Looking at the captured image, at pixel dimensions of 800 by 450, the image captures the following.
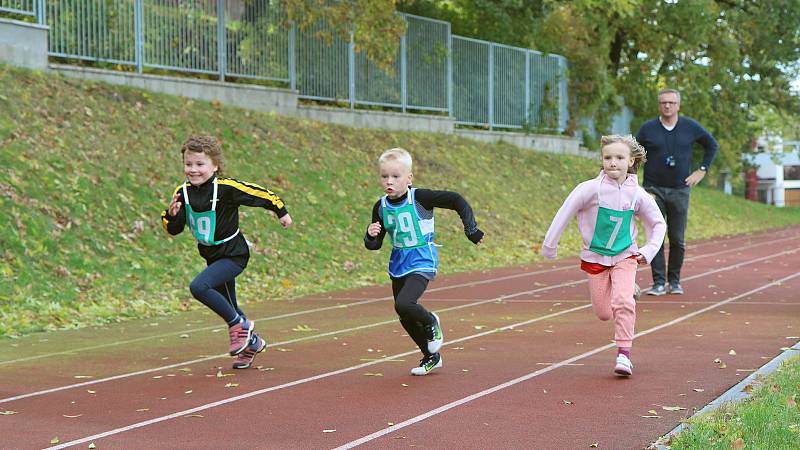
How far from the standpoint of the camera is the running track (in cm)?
647

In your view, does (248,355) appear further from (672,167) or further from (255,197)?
(672,167)

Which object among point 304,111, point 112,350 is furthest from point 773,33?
point 112,350

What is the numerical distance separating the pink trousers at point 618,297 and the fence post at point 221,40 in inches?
590

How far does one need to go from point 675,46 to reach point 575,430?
104ft

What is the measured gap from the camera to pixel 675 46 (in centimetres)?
3672

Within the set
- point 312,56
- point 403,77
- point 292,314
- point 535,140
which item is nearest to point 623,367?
point 292,314

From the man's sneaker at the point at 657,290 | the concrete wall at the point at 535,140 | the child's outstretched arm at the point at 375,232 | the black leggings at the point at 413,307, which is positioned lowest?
the man's sneaker at the point at 657,290

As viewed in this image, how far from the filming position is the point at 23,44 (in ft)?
61.2

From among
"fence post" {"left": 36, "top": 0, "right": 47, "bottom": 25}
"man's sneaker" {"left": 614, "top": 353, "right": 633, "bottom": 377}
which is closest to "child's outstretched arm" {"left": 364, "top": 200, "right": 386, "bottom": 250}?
"man's sneaker" {"left": 614, "top": 353, "right": 633, "bottom": 377}

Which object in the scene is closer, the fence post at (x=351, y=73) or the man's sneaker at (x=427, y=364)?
the man's sneaker at (x=427, y=364)

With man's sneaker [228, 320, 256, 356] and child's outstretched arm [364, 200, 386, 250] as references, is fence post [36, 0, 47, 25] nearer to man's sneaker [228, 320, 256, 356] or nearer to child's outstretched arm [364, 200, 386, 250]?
man's sneaker [228, 320, 256, 356]

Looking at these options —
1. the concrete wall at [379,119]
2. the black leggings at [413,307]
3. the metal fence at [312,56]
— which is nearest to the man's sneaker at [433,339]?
the black leggings at [413,307]

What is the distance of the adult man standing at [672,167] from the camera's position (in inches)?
551

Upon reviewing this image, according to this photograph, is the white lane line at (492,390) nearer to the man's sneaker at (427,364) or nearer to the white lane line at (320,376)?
the white lane line at (320,376)
